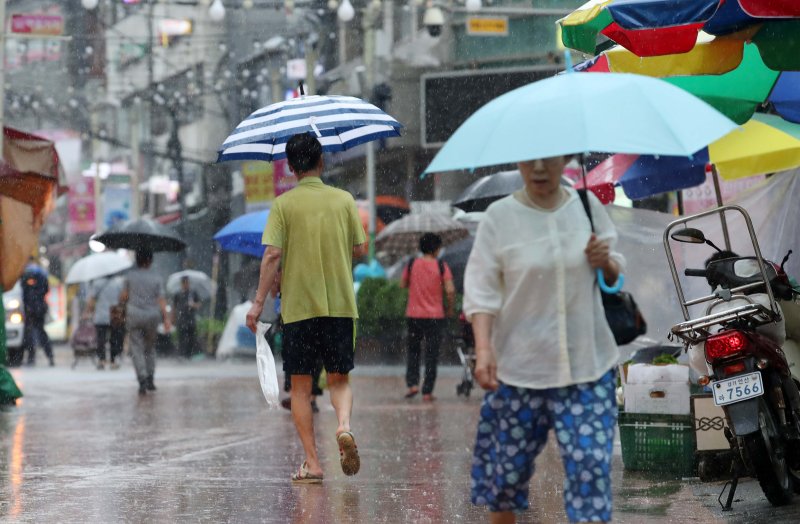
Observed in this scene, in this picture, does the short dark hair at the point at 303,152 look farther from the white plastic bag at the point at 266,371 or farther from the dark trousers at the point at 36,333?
the dark trousers at the point at 36,333

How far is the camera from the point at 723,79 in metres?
8.77

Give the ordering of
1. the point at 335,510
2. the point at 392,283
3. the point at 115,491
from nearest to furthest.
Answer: the point at 335,510 → the point at 115,491 → the point at 392,283

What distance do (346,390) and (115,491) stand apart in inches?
56.5

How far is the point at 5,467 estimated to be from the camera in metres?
9.59

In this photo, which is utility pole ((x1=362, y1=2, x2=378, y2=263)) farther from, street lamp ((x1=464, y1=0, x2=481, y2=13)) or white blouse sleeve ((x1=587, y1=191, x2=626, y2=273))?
white blouse sleeve ((x1=587, y1=191, x2=626, y2=273))

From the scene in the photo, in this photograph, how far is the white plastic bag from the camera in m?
8.27

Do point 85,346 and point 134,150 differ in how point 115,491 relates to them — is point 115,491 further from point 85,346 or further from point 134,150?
point 134,150

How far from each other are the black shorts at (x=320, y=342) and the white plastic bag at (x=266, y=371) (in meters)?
0.13

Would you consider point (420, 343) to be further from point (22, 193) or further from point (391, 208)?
point (391, 208)

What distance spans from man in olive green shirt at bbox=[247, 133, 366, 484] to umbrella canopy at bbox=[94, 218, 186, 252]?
11.6 m

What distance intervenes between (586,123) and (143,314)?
13.7 meters

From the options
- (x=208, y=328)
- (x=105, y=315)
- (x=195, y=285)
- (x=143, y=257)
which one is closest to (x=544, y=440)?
(x=143, y=257)

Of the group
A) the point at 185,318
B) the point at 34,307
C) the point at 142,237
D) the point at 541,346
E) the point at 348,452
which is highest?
the point at 541,346

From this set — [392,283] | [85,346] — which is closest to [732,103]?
[392,283]
